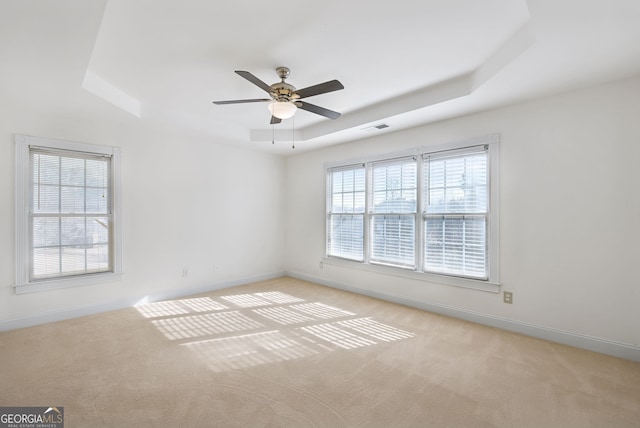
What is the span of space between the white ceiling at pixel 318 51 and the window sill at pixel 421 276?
2044 millimetres

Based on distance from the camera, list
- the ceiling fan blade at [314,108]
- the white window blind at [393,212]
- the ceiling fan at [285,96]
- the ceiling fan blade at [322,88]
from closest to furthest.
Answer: the ceiling fan blade at [322,88] < the ceiling fan at [285,96] < the ceiling fan blade at [314,108] < the white window blind at [393,212]

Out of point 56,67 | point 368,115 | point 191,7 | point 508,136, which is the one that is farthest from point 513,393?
point 56,67

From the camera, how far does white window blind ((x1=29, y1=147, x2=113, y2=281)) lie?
3.44 m

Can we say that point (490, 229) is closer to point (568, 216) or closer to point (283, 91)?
A: point (568, 216)

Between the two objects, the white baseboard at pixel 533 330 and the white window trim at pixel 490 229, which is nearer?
the white baseboard at pixel 533 330

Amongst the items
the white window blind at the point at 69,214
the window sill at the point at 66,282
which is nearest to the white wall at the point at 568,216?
the window sill at the point at 66,282

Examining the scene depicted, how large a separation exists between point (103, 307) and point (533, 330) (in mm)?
5198

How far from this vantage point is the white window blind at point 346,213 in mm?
4828

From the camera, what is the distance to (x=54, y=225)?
3.55m

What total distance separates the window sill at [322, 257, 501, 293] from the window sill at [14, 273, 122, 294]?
328 centimetres

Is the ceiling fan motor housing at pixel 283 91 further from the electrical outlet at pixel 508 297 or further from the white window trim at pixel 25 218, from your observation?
the electrical outlet at pixel 508 297

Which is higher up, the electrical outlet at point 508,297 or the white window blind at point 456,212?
the white window blind at point 456,212

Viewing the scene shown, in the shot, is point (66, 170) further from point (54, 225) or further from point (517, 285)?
point (517, 285)

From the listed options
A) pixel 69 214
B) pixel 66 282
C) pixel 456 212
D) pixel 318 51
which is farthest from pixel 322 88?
pixel 66 282
